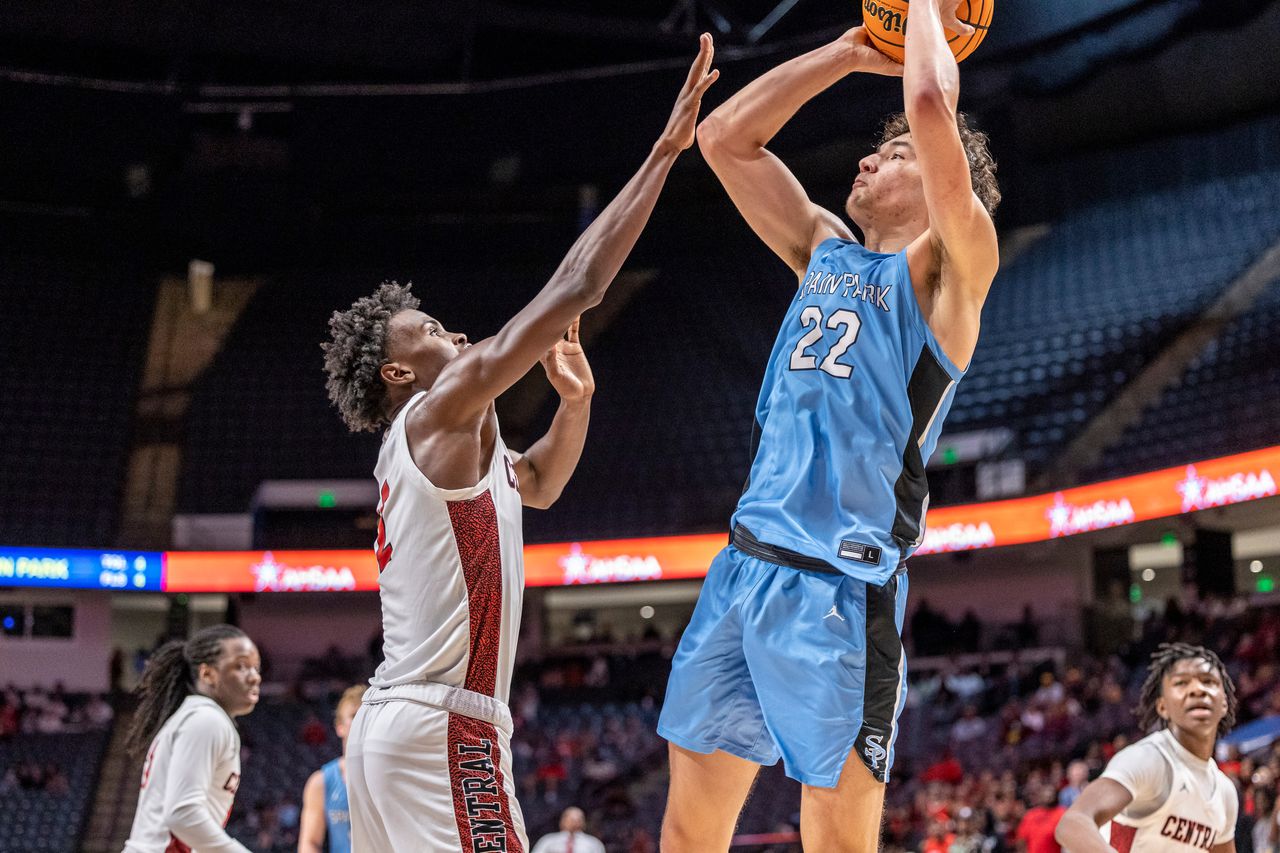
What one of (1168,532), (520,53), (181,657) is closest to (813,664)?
(181,657)

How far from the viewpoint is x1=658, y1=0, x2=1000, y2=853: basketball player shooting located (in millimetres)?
2967

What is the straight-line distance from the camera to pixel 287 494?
21.8 metres

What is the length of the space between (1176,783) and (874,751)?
2.13m

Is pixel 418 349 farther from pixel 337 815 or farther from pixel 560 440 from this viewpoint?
pixel 337 815

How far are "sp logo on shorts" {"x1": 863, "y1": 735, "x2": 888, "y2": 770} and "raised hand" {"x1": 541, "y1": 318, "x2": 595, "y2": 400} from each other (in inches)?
56.9

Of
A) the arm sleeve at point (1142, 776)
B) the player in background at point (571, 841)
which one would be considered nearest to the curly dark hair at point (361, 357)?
the arm sleeve at point (1142, 776)

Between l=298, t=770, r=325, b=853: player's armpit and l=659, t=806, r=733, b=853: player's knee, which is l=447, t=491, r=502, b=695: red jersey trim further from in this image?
l=298, t=770, r=325, b=853: player's armpit

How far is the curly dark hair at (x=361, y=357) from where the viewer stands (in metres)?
3.58

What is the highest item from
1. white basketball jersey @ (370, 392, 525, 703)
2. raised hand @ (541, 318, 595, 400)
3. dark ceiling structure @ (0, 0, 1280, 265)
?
dark ceiling structure @ (0, 0, 1280, 265)

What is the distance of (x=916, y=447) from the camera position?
10.6 feet

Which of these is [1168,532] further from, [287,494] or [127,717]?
[127,717]

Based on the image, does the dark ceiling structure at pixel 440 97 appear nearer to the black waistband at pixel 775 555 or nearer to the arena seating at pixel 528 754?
the arena seating at pixel 528 754

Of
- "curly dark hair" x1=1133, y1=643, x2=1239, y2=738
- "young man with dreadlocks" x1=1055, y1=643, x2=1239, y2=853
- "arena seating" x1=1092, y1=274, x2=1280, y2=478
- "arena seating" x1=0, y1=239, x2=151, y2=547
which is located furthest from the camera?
"arena seating" x1=0, y1=239, x2=151, y2=547

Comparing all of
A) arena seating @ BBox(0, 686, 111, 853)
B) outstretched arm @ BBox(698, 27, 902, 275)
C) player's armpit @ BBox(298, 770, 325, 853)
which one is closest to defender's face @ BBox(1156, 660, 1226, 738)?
outstretched arm @ BBox(698, 27, 902, 275)
